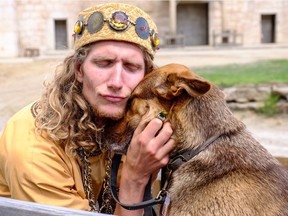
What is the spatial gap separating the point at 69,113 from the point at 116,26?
51 centimetres

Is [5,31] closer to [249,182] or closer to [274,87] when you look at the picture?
[274,87]

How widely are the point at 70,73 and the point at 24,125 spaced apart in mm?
395

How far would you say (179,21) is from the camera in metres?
32.0

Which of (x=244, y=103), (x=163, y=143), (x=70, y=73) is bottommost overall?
(x=244, y=103)

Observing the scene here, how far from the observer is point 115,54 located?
2.35 metres

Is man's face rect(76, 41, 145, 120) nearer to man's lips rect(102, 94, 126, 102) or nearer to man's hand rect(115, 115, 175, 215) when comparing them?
man's lips rect(102, 94, 126, 102)

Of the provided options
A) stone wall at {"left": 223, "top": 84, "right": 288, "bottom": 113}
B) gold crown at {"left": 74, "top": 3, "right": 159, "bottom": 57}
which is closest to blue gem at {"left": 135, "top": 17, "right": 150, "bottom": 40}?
gold crown at {"left": 74, "top": 3, "right": 159, "bottom": 57}

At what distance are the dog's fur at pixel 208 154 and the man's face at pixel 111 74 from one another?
63 mm

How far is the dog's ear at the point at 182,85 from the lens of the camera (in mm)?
2082

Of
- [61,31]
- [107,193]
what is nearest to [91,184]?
[107,193]

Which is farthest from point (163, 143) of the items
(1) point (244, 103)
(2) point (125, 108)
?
(1) point (244, 103)

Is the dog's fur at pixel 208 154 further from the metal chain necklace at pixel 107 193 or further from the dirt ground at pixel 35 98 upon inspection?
the dirt ground at pixel 35 98

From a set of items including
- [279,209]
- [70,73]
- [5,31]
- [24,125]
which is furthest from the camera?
[5,31]

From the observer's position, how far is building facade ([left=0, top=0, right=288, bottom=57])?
27844 mm
